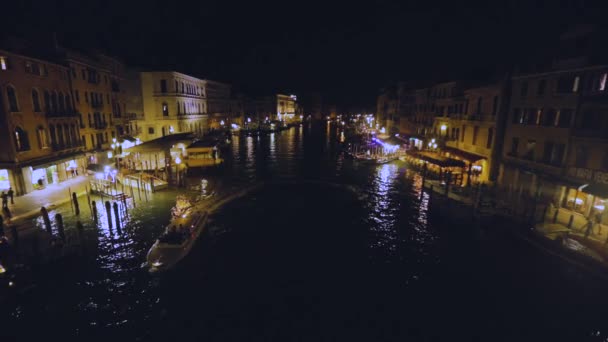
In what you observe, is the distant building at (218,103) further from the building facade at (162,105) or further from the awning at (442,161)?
the awning at (442,161)

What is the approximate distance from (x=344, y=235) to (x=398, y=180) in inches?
737

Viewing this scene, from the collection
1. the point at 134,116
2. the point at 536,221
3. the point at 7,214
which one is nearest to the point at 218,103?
the point at 134,116

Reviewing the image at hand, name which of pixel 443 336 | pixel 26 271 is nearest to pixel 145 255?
pixel 26 271

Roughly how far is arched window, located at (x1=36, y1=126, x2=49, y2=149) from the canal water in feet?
26.5

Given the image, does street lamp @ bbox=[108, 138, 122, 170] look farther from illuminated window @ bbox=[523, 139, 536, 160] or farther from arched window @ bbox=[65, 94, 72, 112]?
illuminated window @ bbox=[523, 139, 536, 160]

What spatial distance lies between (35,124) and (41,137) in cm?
135

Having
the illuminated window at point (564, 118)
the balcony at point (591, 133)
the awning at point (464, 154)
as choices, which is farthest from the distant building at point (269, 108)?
the balcony at point (591, 133)

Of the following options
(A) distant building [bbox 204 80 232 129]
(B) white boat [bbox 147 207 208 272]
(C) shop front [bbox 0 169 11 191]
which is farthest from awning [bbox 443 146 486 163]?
(A) distant building [bbox 204 80 232 129]

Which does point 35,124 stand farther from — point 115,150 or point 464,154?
point 464,154

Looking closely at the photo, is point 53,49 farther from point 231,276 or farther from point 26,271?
point 231,276

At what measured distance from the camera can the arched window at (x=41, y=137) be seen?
29312 millimetres

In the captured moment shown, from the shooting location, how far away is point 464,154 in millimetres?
38156

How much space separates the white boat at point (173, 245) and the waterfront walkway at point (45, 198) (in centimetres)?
1251

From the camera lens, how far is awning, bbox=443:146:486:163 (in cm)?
3528
